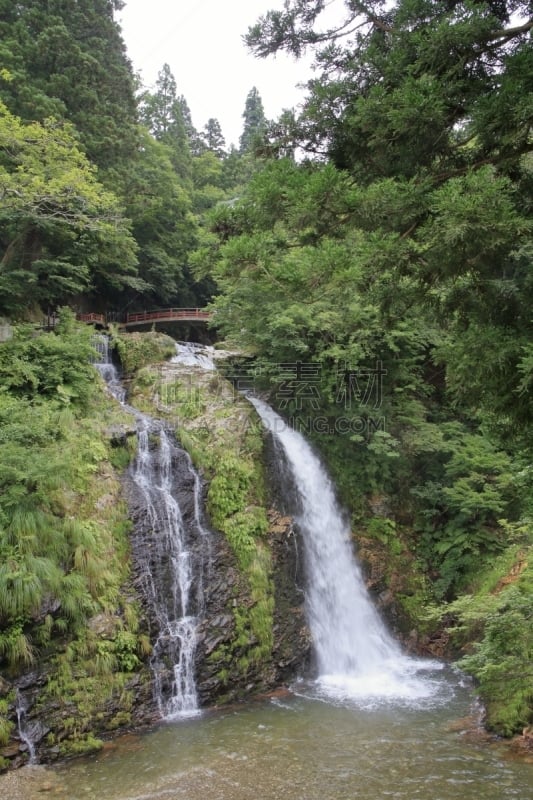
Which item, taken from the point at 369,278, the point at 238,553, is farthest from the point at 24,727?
the point at 369,278

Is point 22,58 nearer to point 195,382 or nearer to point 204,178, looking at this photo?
point 195,382

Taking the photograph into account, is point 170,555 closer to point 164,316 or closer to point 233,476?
point 233,476

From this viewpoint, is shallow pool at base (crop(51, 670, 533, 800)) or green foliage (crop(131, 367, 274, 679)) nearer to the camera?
shallow pool at base (crop(51, 670, 533, 800))

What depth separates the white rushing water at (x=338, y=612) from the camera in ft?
28.9

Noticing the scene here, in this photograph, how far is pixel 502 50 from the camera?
402cm

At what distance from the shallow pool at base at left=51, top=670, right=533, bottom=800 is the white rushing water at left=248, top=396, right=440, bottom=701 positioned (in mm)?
1106

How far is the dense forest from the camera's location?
375cm

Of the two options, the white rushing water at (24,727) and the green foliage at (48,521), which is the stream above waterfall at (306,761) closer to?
the white rushing water at (24,727)

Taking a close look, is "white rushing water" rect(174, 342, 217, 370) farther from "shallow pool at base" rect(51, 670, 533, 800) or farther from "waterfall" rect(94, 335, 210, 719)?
"shallow pool at base" rect(51, 670, 533, 800)

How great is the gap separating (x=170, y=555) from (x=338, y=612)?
3.64 meters

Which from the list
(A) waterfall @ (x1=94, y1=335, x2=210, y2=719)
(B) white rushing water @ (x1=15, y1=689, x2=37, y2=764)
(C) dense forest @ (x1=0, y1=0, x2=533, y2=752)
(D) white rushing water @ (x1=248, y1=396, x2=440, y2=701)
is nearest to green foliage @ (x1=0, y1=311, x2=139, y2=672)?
(C) dense forest @ (x1=0, y1=0, x2=533, y2=752)

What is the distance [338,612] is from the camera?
10.3m

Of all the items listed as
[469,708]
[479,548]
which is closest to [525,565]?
[479,548]

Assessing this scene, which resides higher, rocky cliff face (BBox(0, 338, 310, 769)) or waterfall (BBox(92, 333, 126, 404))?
waterfall (BBox(92, 333, 126, 404))
